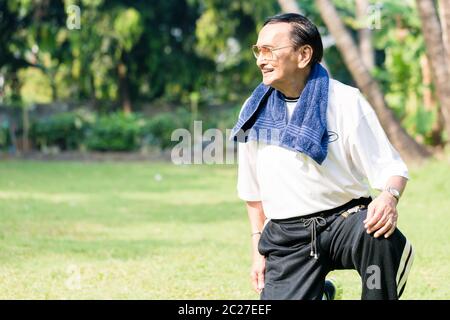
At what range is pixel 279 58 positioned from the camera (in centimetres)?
417

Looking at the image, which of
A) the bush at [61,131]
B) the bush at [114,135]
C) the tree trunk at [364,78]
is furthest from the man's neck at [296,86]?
the bush at [61,131]

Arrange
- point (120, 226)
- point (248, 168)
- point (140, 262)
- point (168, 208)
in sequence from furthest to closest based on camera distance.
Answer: point (168, 208) → point (120, 226) → point (140, 262) → point (248, 168)

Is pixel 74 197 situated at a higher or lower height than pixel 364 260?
lower

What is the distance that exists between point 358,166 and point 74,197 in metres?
10.3

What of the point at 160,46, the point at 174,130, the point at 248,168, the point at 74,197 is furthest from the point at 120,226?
the point at 160,46

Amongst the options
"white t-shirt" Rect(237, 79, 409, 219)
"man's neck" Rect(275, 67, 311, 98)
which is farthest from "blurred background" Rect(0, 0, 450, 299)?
"man's neck" Rect(275, 67, 311, 98)

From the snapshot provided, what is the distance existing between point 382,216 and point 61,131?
22.4 metres

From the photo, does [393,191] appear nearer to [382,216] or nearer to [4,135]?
[382,216]

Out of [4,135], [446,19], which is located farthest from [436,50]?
[4,135]

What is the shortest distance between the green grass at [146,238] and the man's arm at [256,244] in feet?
6.96

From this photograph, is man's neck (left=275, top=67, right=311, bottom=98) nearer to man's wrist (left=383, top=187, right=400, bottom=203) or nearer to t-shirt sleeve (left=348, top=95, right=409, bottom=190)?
t-shirt sleeve (left=348, top=95, right=409, bottom=190)

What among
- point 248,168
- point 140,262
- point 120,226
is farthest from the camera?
point 120,226
